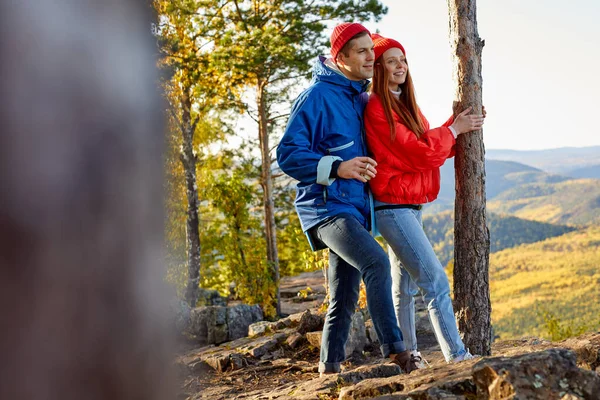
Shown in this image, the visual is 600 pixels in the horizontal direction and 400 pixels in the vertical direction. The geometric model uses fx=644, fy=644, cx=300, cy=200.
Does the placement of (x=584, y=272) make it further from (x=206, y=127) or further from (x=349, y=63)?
(x=349, y=63)

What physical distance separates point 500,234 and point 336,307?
12320cm

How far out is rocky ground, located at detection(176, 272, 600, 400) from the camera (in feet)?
6.51

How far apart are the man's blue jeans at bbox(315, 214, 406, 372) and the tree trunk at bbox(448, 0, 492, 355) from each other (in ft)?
3.23

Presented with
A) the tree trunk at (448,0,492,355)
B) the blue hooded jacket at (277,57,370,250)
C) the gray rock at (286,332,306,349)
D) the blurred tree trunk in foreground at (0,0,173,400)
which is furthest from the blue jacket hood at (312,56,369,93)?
the gray rock at (286,332,306,349)

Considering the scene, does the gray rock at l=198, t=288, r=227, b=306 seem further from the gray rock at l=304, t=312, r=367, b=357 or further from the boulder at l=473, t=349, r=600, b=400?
the boulder at l=473, t=349, r=600, b=400

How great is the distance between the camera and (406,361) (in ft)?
10.2

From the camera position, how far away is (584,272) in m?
97.8

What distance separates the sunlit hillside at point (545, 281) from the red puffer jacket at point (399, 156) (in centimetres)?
6257

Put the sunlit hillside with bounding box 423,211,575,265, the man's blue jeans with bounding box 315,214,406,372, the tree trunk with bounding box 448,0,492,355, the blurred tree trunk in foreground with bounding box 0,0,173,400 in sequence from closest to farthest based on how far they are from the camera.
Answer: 1. the blurred tree trunk in foreground with bounding box 0,0,173,400
2. the man's blue jeans with bounding box 315,214,406,372
3. the tree trunk with bounding box 448,0,492,355
4. the sunlit hillside with bounding box 423,211,575,265

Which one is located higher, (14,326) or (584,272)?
(14,326)

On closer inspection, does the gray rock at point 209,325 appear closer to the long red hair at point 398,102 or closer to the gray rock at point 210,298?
the gray rock at point 210,298

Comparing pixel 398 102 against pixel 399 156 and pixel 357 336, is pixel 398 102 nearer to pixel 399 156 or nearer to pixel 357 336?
pixel 399 156

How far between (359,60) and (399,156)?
51 cm

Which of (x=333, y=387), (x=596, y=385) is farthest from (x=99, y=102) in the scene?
(x=333, y=387)
